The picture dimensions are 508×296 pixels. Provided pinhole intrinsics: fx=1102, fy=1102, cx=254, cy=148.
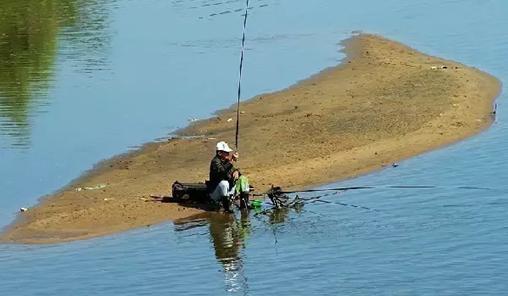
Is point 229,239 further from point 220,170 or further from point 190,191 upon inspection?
point 190,191

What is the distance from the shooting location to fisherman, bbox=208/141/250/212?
727 inches

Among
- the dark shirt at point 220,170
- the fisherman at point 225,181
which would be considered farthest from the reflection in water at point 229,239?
the dark shirt at point 220,170

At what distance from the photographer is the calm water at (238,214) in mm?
15852

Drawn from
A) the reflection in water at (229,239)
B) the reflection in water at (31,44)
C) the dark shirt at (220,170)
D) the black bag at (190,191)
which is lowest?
the reflection in water at (31,44)

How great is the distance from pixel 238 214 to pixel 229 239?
1.14 m

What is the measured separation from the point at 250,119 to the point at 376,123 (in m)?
3.15

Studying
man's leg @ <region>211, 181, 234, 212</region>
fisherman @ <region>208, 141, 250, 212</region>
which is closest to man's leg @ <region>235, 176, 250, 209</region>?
fisherman @ <region>208, 141, 250, 212</region>

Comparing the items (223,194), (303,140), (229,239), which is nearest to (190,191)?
(223,194)

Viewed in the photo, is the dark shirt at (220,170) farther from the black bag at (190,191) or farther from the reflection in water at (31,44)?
the reflection in water at (31,44)

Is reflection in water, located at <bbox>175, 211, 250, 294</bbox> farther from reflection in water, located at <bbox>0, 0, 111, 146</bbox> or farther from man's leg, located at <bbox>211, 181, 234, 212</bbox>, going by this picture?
reflection in water, located at <bbox>0, 0, 111, 146</bbox>

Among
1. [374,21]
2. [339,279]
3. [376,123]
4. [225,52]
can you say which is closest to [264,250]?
[339,279]

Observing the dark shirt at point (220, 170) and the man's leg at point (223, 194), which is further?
the dark shirt at point (220, 170)

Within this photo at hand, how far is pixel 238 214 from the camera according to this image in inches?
736

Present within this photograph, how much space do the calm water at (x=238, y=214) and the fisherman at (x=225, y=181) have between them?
1.15 feet
